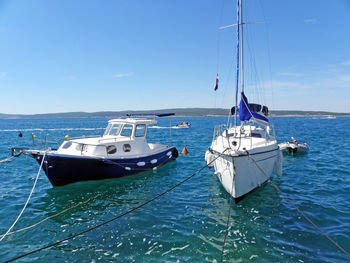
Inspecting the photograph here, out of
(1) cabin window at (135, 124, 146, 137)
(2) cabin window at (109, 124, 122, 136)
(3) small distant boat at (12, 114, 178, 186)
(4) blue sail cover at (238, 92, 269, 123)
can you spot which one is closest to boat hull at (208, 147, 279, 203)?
(4) blue sail cover at (238, 92, 269, 123)

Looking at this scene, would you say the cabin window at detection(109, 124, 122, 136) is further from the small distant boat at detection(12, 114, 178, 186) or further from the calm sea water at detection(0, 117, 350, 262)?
the calm sea water at detection(0, 117, 350, 262)

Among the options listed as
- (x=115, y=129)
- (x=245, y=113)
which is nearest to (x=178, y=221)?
(x=245, y=113)

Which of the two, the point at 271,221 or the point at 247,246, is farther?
the point at 271,221

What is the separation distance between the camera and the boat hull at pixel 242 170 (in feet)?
29.7

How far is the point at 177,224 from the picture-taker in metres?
8.09

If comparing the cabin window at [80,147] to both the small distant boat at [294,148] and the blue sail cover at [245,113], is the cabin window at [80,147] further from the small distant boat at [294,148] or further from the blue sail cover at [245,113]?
the small distant boat at [294,148]

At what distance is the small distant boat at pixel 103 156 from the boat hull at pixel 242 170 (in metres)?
5.88

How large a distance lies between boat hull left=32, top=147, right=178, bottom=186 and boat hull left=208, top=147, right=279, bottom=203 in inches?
233

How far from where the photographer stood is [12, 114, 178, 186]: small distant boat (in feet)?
37.7

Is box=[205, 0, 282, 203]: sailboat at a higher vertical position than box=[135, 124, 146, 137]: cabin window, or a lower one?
lower

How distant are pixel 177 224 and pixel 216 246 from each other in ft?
5.94

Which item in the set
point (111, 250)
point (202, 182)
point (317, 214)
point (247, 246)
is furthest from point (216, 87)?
point (111, 250)

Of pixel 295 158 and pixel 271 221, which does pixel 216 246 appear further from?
pixel 295 158

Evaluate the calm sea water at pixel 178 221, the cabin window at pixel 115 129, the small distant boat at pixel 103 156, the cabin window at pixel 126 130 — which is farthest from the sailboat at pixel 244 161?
the cabin window at pixel 115 129
